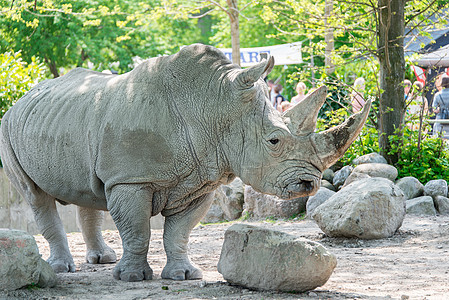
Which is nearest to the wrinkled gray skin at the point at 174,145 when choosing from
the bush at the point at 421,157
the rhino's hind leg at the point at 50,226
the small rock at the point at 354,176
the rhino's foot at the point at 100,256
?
the rhino's hind leg at the point at 50,226

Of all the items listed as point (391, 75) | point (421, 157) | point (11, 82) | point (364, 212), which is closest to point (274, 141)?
point (364, 212)

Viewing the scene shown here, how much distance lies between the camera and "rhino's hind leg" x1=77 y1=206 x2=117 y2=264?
782cm

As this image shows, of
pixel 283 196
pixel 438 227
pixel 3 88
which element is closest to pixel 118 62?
pixel 3 88

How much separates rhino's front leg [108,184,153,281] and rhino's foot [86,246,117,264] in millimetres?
1502

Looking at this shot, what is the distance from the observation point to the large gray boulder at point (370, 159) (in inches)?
466

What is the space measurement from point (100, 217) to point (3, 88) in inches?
200

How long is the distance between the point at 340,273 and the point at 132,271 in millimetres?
1930

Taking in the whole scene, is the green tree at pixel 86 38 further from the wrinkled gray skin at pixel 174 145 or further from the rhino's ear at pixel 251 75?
the rhino's ear at pixel 251 75

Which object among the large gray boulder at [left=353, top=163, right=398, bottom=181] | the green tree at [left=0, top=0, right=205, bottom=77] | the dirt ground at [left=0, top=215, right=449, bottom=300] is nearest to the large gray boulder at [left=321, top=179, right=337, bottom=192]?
the large gray boulder at [left=353, top=163, right=398, bottom=181]

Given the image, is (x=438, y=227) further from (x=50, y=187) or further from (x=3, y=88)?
(x=3, y=88)

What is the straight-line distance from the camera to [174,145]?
607 centimetres

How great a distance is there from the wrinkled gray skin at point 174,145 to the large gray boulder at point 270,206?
4.75 metres

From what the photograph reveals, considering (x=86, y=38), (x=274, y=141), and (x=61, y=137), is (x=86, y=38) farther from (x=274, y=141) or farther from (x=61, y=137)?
(x=274, y=141)

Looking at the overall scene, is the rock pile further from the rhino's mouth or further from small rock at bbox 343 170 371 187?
the rhino's mouth
